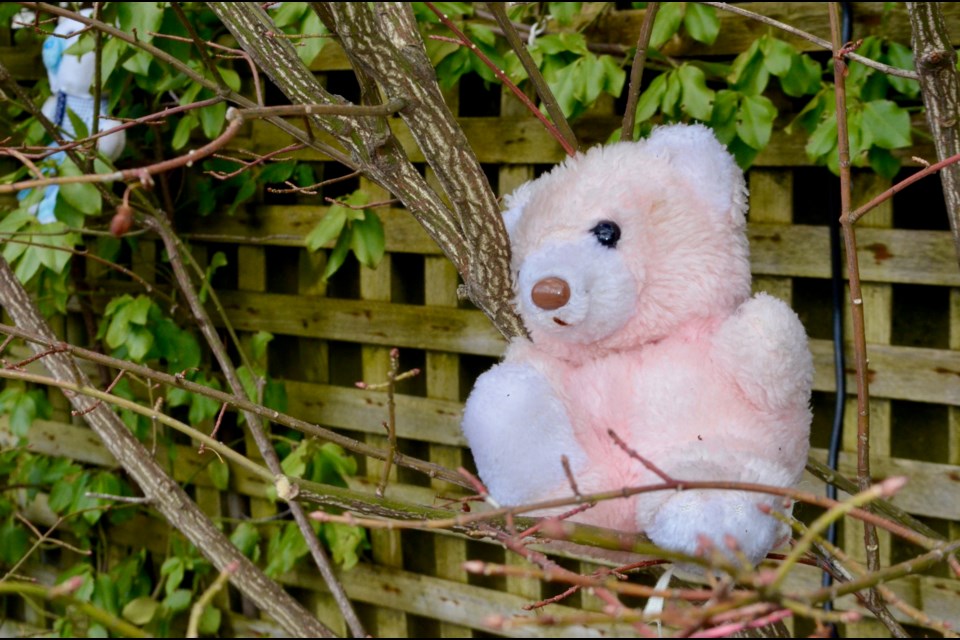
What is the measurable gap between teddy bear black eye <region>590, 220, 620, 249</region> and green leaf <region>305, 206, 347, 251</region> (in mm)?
883

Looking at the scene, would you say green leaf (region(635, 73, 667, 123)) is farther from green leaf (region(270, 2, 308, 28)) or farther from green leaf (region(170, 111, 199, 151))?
green leaf (region(170, 111, 199, 151))

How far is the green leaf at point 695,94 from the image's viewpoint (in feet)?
4.28

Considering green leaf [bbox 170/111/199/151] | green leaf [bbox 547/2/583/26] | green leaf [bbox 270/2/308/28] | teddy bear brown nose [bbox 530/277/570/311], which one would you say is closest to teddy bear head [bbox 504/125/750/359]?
teddy bear brown nose [bbox 530/277/570/311]

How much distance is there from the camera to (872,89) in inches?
51.4

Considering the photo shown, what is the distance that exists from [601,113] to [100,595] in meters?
1.26

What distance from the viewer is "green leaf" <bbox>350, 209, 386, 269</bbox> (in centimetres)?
155

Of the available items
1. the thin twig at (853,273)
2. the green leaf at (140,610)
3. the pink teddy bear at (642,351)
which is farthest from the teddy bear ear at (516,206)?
the green leaf at (140,610)

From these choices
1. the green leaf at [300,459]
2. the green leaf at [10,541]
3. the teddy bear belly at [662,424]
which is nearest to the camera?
the teddy bear belly at [662,424]

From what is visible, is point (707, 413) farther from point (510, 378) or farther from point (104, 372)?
point (104, 372)

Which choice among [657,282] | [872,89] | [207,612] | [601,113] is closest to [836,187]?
[872,89]

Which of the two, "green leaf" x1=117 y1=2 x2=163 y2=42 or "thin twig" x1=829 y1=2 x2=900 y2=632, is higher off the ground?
"green leaf" x1=117 y1=2 x2=163 y2=42

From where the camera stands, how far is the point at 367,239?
61.5 inches

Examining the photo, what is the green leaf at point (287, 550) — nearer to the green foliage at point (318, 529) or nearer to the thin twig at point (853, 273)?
the green foliage at point (318, 529)

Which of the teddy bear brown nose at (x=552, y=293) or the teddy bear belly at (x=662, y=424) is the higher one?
the teddy bear brown nose at (x=552, y=293)
